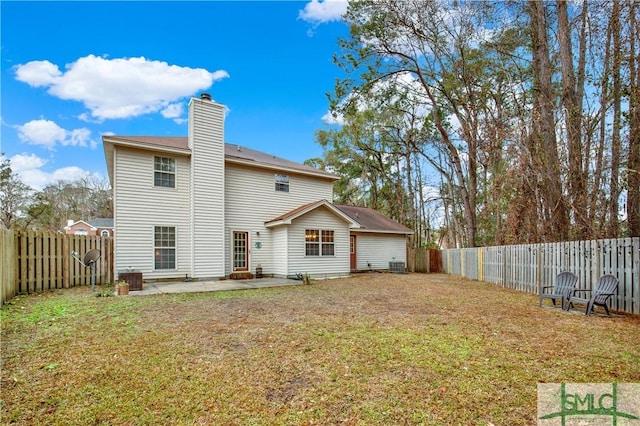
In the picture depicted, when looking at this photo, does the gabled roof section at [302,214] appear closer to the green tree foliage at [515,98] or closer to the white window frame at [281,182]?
the white window frame at [281,182]

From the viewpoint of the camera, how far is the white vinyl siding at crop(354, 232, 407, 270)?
17969 millimetres

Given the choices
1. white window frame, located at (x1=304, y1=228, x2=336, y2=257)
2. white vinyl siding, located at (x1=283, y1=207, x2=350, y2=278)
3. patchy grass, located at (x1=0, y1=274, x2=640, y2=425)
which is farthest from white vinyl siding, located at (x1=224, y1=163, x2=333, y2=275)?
patchy grass, located at (x1=0, y1=274, x2=640, y2=425)

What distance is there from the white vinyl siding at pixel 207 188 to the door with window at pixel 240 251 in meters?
0.64

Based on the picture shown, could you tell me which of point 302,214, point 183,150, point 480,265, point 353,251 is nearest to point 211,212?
point 183,150

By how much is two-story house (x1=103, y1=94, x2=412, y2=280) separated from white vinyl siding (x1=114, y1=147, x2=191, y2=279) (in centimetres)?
3

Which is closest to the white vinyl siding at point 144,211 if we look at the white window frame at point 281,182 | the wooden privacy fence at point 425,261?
the white window frame at point 281,182

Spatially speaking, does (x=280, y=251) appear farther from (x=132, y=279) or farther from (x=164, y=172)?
(x=132, y=279)

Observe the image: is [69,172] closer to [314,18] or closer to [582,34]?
→ [314,18]

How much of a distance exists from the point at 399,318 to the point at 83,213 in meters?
44.3

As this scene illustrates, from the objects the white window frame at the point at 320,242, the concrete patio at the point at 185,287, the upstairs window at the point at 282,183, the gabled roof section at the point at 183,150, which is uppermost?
the gabled roof section at the point at 183,150

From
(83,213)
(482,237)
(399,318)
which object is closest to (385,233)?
(482,237)

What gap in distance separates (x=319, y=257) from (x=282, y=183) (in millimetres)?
3817

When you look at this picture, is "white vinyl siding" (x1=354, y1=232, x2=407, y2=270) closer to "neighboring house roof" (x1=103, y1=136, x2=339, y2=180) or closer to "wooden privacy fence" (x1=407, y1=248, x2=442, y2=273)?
"wooden privacy fence" (x1=407, y1=248, x2=442, y2=273)

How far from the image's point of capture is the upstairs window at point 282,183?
1486 centimetres
